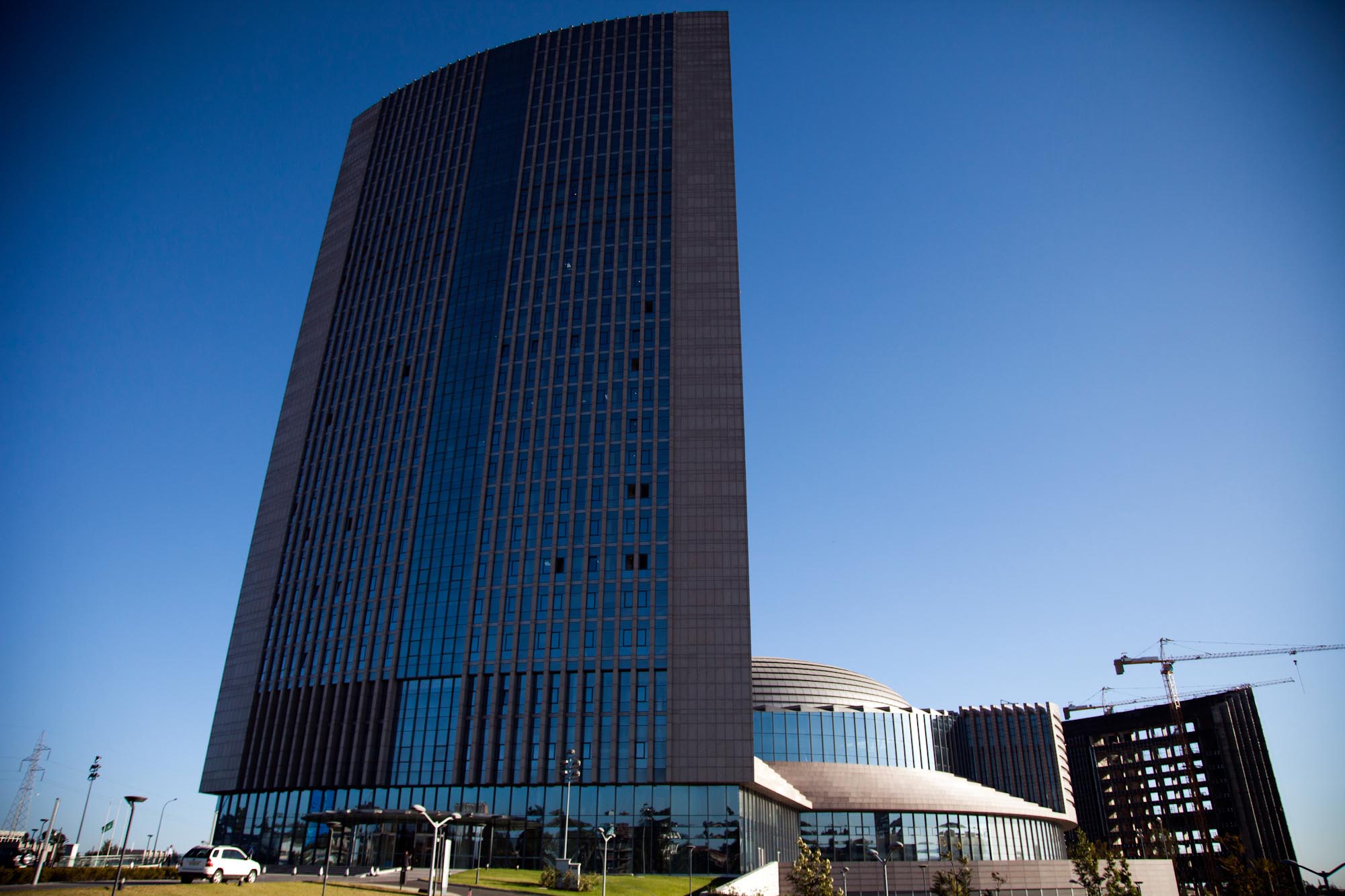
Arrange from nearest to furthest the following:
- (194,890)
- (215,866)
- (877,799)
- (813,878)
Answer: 1. (194,890)
2. (215,866)
3. (813,878)
4. (877,799)

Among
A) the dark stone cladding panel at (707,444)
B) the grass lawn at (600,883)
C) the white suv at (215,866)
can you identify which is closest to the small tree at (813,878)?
the grass lawn at (600,883)

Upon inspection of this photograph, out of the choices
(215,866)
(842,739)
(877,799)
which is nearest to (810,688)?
(842,739)

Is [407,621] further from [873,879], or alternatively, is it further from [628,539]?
[873,879]

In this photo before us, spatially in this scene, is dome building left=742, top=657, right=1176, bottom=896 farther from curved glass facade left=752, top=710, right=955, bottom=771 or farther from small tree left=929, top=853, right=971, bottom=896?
small tree left=929, top=853, right=971, bottom=896

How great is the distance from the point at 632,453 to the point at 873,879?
5105cm

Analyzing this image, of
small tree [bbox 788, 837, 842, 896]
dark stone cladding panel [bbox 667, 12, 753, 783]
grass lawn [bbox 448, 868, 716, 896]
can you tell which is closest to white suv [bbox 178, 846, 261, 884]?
grass lawn [bbox 448, 868, 716, 896]

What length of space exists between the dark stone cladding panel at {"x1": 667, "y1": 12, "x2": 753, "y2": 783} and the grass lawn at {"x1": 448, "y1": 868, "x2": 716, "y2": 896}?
9.71 meters

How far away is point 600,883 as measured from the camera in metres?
67.7

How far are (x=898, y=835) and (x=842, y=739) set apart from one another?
63.4 ft

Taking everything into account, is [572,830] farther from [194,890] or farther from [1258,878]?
[1258,878]

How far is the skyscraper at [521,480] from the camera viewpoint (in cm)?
8656

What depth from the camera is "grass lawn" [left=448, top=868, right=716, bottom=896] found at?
211 feet

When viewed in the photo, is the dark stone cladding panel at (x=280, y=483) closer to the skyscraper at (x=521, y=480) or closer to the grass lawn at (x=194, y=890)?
the skyscraper at (x=521, y=480)

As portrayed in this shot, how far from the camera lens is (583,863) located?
262 feet
